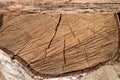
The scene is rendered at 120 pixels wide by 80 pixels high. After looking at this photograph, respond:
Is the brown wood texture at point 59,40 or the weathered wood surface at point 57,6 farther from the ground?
the weathered wood surface at point 57,6

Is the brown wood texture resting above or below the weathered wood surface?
below

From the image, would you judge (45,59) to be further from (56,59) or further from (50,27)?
(50,27)

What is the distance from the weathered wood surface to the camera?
122cm

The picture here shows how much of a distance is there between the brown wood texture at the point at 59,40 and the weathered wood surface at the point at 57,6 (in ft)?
0.21

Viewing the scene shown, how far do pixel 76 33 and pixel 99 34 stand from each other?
138mm

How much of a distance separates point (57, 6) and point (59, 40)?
198 mm

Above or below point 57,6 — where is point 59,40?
below

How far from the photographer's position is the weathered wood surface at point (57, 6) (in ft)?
4.01

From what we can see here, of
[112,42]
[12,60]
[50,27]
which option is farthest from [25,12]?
[112,42]

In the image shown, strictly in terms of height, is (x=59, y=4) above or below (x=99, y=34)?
above

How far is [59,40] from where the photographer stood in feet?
4.17

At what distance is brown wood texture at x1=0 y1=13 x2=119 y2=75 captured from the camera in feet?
4.07

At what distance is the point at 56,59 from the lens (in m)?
1.24

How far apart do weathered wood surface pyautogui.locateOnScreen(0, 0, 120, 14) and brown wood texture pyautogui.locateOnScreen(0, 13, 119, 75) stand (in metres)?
0.06
